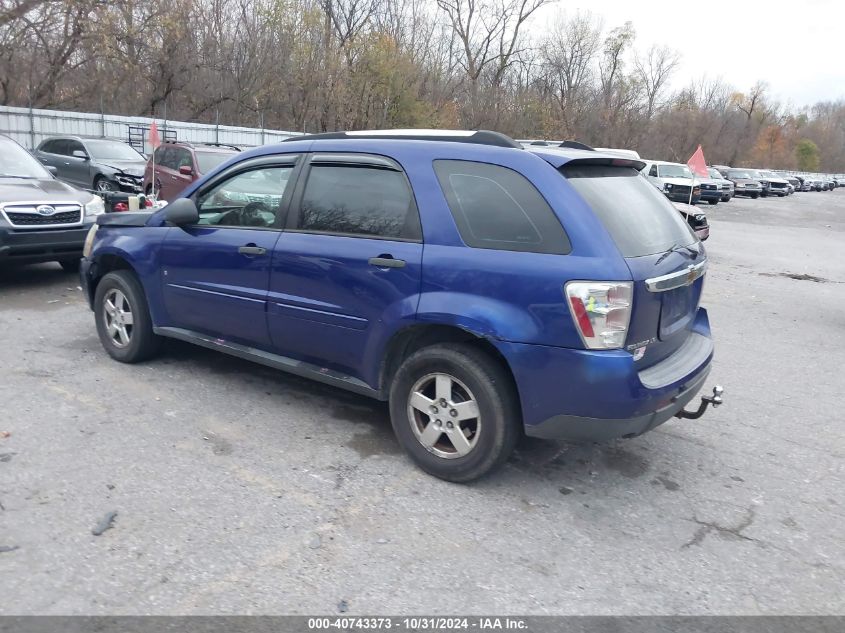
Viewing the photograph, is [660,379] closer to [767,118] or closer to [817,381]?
[817,381]

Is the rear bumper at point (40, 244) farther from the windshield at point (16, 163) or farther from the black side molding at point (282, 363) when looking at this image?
the black side molding at point (282, 363)

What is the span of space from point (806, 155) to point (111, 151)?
92.3 m

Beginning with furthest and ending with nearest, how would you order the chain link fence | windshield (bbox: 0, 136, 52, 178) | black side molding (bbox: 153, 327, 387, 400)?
the chain link fence
windshield (bbox: 0, 136, 52, 178)
black side molding (bbox: 153, 327, 387, 400)

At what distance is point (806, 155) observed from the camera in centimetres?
8694

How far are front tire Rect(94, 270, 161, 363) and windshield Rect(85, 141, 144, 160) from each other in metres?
11.4

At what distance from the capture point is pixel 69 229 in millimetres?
7930

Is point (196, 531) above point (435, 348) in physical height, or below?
below

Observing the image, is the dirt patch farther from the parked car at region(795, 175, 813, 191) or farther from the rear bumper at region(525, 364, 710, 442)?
the parked car at region(795, 175, 813, 191)

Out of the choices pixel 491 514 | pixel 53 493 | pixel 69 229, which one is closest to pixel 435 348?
pixel 491 514

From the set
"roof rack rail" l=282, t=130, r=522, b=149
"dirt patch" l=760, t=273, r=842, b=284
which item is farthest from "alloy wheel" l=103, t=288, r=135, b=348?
"dirt patch" l=760, t=273, r=842, b=284

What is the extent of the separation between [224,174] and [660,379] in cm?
326

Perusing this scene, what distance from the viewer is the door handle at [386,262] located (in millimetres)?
3781

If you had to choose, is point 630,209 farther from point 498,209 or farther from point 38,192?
point 38,192

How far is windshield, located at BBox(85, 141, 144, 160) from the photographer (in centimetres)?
1551
